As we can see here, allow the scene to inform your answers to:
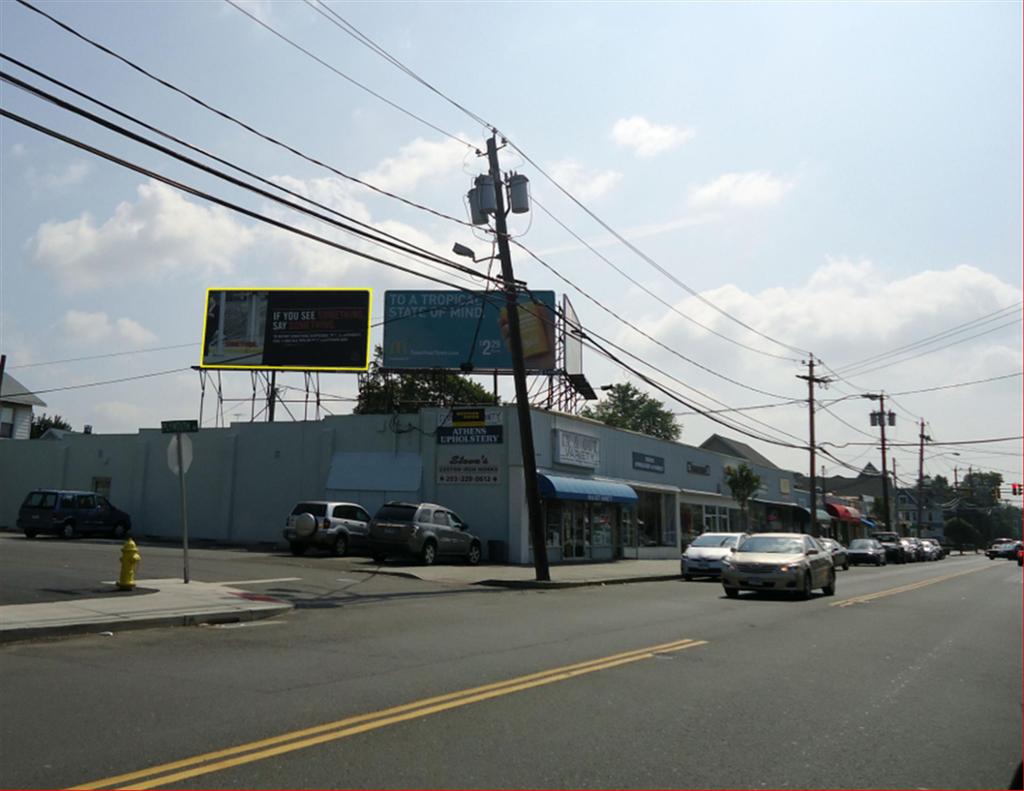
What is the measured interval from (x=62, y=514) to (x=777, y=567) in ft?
81.6

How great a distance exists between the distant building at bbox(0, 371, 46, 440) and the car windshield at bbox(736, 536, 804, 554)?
174ft

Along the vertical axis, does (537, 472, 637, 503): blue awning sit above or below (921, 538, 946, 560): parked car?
above

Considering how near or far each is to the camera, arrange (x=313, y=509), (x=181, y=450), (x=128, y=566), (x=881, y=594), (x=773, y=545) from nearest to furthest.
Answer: (x=128, y=566) < (x=181, y=450) < (x=773, y=545) < (x=881, y=594) < (x=313, y=509)

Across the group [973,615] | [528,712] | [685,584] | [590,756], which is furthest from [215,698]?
[685,584]

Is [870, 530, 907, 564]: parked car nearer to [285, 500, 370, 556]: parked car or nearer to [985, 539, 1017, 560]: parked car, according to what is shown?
[985, 539, 1017, 560]: parked car

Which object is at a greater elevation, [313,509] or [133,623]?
[313,509]

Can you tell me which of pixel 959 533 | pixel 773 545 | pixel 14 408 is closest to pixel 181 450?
pixel 773 545

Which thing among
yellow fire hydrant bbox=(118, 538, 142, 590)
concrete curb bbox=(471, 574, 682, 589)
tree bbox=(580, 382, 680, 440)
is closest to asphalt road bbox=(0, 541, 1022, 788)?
yellow fire hydrant bbox=(118, 538, 142, 590)

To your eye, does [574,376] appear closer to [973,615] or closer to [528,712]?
[973,615]

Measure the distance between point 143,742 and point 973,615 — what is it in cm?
1523

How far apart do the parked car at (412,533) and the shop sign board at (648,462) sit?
13860 millimetres

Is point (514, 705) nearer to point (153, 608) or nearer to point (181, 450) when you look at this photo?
point (153, 608)

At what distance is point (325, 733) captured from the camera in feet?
19.4

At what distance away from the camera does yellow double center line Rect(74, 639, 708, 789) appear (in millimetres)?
4906
